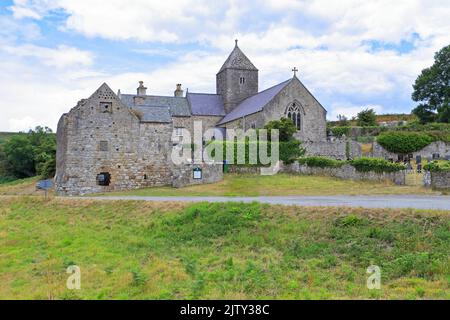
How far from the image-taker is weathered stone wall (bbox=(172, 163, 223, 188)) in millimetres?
36281

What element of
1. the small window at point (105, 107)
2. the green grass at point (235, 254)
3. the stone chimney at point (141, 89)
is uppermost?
the stone chimney at point (141, 89)

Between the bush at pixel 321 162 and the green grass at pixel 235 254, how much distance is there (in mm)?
17790

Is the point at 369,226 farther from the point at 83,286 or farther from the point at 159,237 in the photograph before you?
the point at 83,286

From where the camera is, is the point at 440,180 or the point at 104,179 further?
the point at 104,179

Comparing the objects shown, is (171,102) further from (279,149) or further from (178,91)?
(279,149)

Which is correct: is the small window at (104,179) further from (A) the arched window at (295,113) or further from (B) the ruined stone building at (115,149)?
(A) the arched window at (295,113)

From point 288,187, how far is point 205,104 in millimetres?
33211

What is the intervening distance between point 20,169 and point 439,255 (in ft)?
212

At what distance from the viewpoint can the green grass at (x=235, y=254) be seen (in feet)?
39.5

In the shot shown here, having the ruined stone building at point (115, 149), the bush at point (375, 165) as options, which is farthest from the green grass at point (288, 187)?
→ the ruined stone building at point (115, 149)

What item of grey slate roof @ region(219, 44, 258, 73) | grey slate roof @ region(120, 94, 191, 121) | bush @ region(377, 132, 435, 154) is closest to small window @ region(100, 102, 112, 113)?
grey slate roof @ region(120, 94, 191, 121)

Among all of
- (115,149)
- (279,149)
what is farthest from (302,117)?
(115,149)

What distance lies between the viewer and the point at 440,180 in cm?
2811
